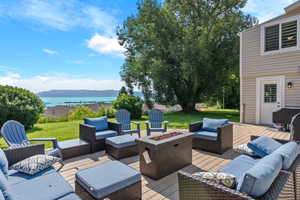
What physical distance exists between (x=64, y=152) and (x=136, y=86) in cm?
1046

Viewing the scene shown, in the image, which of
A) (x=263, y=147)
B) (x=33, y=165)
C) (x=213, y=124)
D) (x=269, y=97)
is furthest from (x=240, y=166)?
(x=269, y=97)

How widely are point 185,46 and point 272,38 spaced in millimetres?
4520

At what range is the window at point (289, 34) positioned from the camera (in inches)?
251

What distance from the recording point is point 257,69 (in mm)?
7266

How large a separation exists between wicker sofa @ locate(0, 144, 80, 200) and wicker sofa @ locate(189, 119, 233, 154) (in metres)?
3.03

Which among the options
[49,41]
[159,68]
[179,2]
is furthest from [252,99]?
[49,41]

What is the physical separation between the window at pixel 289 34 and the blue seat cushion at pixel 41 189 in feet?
28.1

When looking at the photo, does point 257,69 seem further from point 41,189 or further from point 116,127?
point 41,189

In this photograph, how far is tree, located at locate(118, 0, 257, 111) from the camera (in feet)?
33.8

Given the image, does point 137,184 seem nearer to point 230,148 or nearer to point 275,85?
point 230,148

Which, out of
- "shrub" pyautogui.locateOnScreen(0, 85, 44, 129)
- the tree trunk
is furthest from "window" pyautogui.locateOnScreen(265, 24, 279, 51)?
"shrub" pyautogui.locateOnScreen(0, 85, 44, 129)

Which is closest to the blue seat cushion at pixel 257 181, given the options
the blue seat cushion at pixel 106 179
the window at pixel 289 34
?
the blue seat cushion at pixel 106 179

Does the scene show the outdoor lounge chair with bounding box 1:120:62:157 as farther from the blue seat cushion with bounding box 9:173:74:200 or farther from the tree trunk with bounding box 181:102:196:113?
the tree trunk with bounding box 181:102:196:113

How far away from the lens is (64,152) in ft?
11.6
